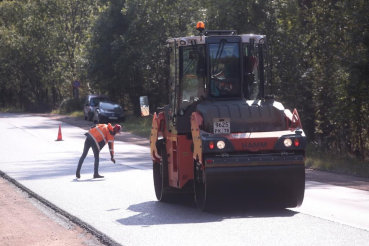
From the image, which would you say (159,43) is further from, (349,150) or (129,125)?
(349,150)

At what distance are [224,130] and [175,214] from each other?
1.72 meters

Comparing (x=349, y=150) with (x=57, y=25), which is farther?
(x=57, y=25)

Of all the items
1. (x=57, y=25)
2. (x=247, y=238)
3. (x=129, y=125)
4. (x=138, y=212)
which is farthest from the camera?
(x=57, y=25)

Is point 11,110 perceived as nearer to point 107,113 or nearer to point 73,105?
point 73,105

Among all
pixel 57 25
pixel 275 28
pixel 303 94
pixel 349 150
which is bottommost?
pixel 349 150

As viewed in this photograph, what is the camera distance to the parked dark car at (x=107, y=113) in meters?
40.9

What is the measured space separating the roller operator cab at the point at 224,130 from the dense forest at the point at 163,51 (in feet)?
31.1

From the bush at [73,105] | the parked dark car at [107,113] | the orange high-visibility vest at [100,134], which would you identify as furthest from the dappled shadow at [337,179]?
the bush at [73,105]

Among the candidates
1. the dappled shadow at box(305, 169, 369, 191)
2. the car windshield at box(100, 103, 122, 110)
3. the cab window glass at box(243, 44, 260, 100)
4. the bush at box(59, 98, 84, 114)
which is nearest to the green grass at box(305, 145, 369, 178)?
the dappled shadow at box(305, 169, 369, 191)

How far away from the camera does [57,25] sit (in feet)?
205

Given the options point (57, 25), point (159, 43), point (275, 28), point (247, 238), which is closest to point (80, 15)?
point (57, 25)

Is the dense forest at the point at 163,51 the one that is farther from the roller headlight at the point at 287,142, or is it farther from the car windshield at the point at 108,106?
the roller headlight at the point at 287,142

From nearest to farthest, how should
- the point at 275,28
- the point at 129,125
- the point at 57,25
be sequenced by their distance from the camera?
the point at 275,28
the point at 129,125
the point at 57,25

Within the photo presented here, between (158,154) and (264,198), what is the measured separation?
8.60 feet
